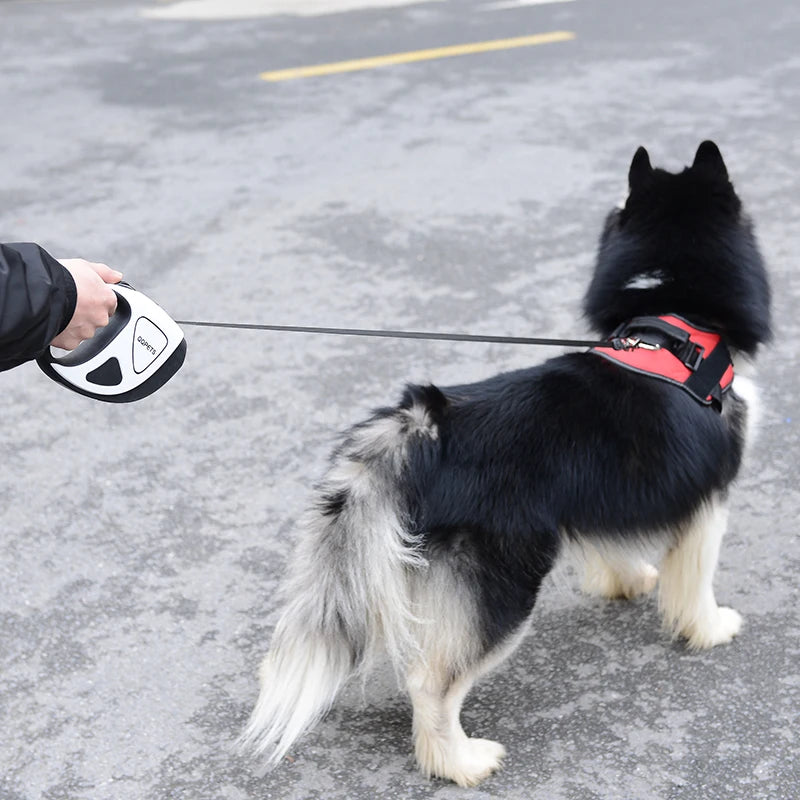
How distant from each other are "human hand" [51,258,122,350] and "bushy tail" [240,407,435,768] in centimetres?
60

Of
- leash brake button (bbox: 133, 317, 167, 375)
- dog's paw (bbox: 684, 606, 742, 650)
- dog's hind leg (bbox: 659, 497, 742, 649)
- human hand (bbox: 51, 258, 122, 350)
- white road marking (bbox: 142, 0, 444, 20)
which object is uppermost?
human hand (bbox: 51, 258, 122, 350)

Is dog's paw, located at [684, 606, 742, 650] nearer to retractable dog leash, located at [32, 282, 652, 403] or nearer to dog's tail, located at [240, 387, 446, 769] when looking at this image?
dog's tail, located at [240, 387, 446, 769]

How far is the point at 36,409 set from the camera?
401 cm

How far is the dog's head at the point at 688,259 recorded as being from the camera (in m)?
2.64

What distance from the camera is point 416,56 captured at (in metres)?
8.13

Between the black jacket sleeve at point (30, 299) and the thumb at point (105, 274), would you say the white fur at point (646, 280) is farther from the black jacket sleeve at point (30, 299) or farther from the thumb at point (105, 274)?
the black jacket sleeve at point (30, 299)

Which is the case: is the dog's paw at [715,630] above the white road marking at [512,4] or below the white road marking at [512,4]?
below

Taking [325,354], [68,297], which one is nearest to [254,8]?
[325,354]

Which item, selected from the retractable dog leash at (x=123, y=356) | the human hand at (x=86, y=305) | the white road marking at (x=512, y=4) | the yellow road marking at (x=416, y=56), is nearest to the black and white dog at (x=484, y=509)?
the retractable dog leash at (x=123, y=356)

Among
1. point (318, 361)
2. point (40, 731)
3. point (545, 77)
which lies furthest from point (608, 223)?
point (545, 77)

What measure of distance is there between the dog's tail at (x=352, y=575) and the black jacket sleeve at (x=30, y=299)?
Result: 2.22 feet

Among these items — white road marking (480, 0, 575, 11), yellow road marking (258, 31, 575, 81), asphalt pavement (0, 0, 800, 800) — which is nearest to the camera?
asphalt pavement (0, 0, 800, 800)

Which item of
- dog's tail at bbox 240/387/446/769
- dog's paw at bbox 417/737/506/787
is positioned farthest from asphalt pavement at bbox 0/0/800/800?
dog's tail at bbox 240/387/446/769

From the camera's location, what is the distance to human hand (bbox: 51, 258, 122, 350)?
2145 mm
